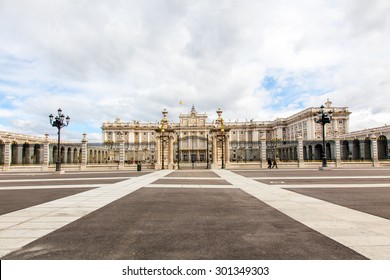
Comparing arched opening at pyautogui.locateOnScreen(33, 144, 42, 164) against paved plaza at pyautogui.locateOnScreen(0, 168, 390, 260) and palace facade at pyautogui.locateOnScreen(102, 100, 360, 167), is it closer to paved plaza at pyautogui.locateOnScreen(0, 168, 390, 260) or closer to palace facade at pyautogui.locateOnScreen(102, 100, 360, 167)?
palace facade at pyautogui.locateOnScreen(102, 100, 360, 167)

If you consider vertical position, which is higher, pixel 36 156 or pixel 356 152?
pixel 36 156

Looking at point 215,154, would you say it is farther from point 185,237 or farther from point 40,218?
point 185,237

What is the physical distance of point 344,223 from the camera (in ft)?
19.8

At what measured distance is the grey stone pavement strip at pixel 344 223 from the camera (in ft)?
14.6

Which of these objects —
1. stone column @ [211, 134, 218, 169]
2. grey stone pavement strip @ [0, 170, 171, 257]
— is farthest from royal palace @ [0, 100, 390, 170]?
grey stone pavement strip @ [0, 170, 171, 257]

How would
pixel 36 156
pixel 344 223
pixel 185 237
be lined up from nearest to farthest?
pixel 185 237 < pixel 344 223 < pixel 36 156

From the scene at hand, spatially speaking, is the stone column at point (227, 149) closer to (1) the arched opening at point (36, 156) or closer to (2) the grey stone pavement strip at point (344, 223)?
(2) the grey stone pavement strip at point (344, 223)

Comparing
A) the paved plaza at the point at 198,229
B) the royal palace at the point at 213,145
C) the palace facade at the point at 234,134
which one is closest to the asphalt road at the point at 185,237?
the paved plaza at the point at 198,229

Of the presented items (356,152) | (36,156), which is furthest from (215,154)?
(36,156)

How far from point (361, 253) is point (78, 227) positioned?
584 centimetres

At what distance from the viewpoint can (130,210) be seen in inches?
307

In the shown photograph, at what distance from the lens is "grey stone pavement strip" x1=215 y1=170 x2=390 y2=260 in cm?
444
